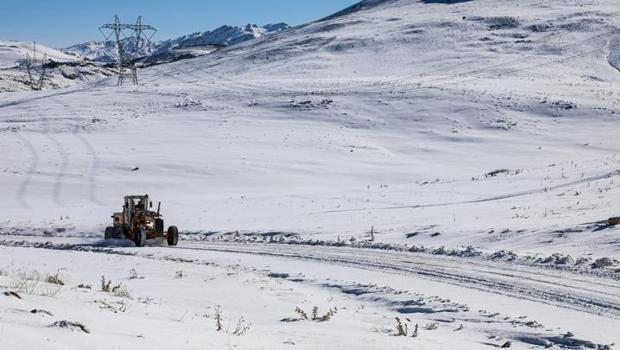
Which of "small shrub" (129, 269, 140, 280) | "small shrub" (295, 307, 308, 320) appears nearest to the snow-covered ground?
"small shrub" (295, 307, 308, 320)

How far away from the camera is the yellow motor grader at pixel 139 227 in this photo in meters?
23.7

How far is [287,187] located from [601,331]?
30.7 meters

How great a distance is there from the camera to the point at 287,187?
4088 cm

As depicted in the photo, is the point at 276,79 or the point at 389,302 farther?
the point at 276,79

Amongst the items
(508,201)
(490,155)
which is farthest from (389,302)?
(490,155)

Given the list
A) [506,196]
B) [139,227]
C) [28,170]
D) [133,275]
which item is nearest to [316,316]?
[133,275]

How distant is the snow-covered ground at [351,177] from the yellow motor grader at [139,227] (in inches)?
29.8

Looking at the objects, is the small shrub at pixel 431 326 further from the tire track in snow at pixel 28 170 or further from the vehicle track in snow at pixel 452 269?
the tire track in snow at pixel 28 170

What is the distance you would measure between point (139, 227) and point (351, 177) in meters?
21.4

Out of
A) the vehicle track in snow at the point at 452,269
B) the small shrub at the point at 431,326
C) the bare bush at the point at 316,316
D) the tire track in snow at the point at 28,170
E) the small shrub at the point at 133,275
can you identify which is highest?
the tire track in snow at the point at 28,170

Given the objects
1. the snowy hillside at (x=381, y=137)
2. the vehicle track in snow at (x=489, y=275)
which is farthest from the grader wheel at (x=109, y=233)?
the vehicle track in snow at (x=489, y=275)

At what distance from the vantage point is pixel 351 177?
4356 centimetres

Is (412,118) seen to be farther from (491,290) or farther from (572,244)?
(491,290)

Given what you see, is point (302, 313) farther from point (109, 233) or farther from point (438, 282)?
point (109, 233)
